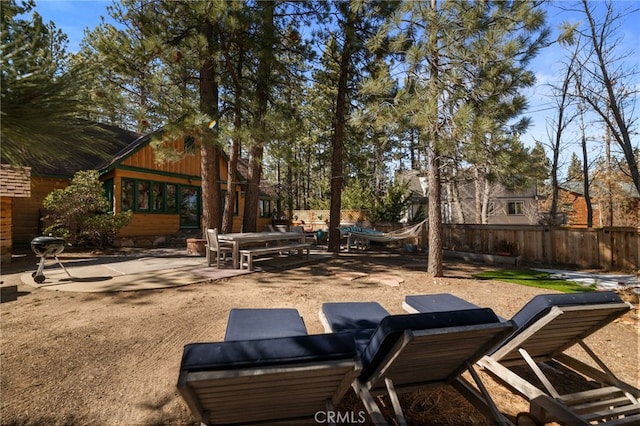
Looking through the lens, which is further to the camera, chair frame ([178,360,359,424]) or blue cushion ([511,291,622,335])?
blue cushion ([511,291,622,335])

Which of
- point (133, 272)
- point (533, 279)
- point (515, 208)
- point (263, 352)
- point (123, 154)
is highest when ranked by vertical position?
point (123, 154)

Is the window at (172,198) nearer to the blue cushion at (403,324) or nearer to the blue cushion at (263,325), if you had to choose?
the blue cushion at (263,325)

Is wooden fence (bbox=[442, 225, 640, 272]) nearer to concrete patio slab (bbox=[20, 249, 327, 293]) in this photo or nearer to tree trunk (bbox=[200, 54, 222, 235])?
concrete patio slab (bbox=[20, 249, 327, 293])

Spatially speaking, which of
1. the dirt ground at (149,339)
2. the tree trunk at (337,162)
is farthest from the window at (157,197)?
the tree trunk at (337,162)

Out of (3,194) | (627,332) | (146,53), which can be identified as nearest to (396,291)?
(627,332)

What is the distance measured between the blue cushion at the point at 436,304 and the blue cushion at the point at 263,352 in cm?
187

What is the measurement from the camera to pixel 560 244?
887 cm

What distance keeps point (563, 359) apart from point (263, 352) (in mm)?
2677

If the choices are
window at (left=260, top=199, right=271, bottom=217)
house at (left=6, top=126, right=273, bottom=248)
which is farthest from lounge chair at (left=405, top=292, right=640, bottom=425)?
window at (left=260, top=199, right=271, bottom=217)

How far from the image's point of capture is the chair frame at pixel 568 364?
2055 mm

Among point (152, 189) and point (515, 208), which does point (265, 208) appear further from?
point (515, 208)

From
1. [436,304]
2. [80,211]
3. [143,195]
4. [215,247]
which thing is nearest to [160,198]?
[143,195]

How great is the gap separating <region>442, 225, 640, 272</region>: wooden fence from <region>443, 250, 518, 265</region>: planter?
48 cm

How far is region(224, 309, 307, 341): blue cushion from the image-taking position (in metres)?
2.56
